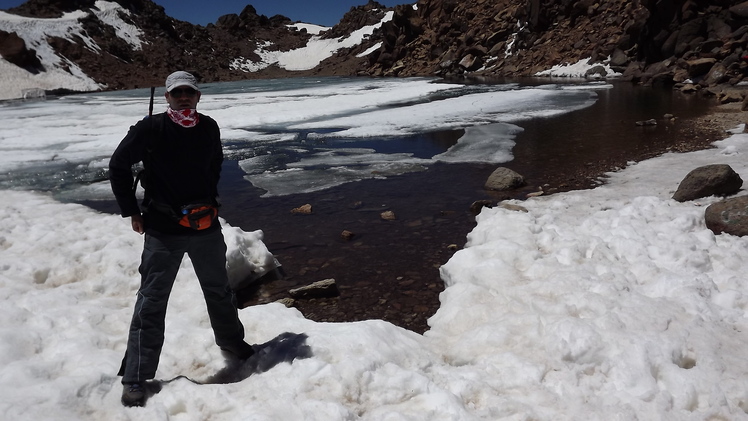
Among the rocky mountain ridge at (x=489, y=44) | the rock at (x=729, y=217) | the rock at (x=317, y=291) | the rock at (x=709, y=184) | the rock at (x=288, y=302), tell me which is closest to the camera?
the rock at (x=729, y=217)

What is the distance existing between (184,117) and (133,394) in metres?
1.57

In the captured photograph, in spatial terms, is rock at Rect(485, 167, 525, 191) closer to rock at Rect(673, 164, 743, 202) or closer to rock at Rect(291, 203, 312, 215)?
rock at Rect(673, 164, 743, 202)

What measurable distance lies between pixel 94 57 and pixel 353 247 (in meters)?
65.8

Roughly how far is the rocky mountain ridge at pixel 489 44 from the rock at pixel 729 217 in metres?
19.1

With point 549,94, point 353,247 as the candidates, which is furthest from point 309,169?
point 549,94

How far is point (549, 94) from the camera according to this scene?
2328cm

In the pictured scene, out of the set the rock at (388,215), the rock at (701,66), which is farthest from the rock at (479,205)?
the rock at (701,66)

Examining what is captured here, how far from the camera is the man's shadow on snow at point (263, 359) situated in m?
3.22

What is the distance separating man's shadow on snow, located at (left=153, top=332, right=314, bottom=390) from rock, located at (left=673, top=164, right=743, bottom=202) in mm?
5100

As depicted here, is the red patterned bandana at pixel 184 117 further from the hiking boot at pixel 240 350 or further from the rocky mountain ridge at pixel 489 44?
the rocky mountain ridge at pixel 489 44

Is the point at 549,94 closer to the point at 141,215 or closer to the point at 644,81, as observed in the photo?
the point at 644,81

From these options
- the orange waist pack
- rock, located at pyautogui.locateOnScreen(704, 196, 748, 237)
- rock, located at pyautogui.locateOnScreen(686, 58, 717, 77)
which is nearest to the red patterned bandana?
the orange waist pack

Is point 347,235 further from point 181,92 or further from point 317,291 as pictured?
point 181,92

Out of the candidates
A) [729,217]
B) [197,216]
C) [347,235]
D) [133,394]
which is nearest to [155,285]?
[197,216]
